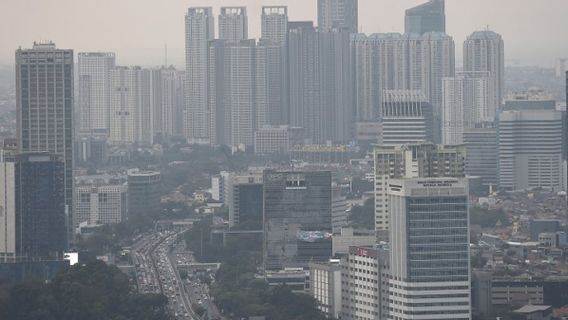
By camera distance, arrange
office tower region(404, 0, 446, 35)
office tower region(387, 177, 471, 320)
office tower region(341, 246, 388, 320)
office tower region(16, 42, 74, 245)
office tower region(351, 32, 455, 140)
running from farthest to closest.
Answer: office tower region(351, 32, 455, 140), office tower region(404, 0, 446, 35), office tower region(16, 42, 74, 245), office tower region(341, 246, 388, 320), office tower region(387, 177, 471, 320)

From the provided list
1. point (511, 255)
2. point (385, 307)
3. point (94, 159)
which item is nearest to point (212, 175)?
point (94, 159)

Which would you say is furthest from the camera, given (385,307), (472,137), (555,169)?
(472,137)

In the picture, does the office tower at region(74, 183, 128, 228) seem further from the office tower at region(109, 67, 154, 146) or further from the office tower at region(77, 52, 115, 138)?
the office tower at region(109, 67, 154, 146)

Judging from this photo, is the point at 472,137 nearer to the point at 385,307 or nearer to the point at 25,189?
the point at 25,189

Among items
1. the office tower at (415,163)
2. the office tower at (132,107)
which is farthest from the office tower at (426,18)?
the office tower at (415,163)

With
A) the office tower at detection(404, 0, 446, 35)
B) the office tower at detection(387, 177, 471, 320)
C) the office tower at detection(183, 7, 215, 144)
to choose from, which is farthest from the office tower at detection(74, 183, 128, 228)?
the office tower at detection(183, 7, 215, 144)

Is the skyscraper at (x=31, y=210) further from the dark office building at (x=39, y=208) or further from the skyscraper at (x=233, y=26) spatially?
the skyscraper at (x=233, y=26)

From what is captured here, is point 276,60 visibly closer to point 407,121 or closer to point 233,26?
point 233,26
